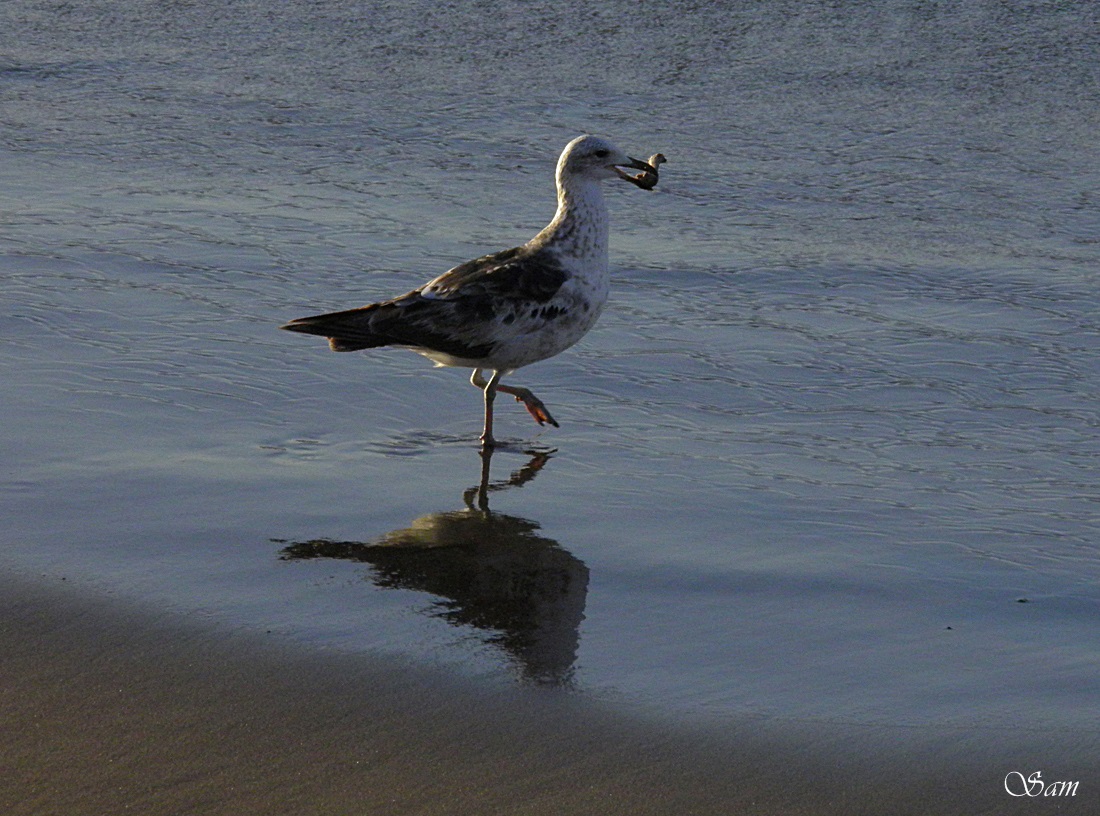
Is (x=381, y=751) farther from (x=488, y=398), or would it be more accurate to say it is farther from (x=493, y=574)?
(x=488, y=398)

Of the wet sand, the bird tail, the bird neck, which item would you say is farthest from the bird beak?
the wet sand

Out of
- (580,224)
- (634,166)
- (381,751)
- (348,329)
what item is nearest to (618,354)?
(580,224)

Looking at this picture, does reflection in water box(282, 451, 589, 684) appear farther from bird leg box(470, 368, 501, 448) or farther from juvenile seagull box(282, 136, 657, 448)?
juvenile seagull box(282, 136, 657, 448)

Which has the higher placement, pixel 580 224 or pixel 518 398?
pixel 580 224

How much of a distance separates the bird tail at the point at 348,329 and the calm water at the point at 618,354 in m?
0.27

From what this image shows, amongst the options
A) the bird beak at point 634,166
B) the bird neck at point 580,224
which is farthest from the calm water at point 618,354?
the bird beak at point 634,166

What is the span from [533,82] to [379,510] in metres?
7.34

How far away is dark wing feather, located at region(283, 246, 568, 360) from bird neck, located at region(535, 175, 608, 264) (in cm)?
32

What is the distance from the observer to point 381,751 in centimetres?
369

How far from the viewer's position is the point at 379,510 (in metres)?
5.40

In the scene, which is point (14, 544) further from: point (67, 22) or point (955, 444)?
point (67, 22)

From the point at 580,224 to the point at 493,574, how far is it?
2388 millimetres

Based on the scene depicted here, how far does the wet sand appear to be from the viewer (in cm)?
348

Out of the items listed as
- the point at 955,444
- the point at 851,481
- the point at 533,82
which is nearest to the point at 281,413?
the point at 851,481
